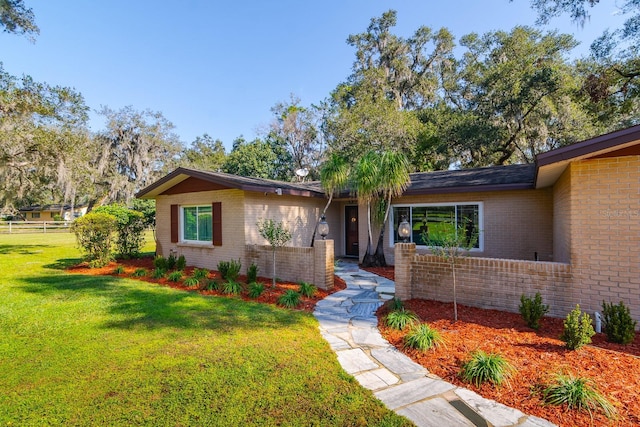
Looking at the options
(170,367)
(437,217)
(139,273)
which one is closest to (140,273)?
(139,273)

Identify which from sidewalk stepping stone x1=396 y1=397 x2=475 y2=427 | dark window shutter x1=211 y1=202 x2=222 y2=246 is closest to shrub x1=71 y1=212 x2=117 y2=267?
dark window shutter x1=211 y1=202 x2=222 y2=246

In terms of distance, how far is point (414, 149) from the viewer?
19609 millimetres

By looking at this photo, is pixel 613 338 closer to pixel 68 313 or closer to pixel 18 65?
pixel 68 313

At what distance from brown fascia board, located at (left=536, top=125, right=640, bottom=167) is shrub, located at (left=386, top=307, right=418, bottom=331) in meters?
3.09

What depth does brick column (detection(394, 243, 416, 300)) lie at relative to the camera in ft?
20.4

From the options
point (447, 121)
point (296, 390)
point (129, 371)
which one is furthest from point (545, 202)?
point (447, 121)

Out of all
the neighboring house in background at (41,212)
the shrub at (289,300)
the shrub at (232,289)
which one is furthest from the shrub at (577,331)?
the neighboring house in background at (41,212)

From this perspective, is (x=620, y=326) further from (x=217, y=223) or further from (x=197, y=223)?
(x=197, y=223)

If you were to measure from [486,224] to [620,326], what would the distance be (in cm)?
555

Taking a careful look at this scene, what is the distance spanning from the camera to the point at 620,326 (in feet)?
13.1

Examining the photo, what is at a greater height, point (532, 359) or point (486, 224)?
point (486, 224)

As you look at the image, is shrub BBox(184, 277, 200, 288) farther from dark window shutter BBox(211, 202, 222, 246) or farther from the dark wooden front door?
the dark wooden front door

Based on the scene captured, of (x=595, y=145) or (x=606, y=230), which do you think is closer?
(x=595, y=145)

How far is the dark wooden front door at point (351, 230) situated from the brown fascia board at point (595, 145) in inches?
320
